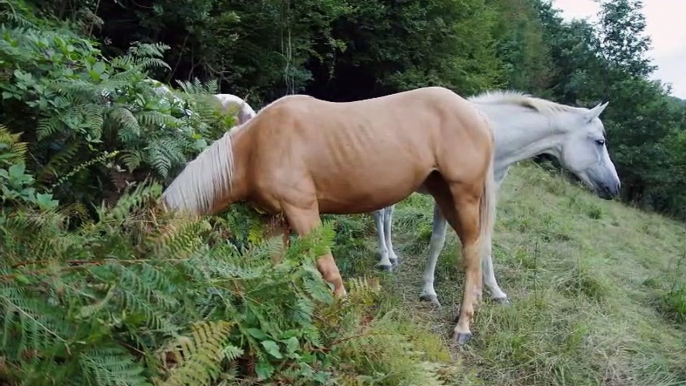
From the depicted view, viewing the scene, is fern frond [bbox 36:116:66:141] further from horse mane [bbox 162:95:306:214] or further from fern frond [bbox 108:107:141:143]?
horse mane [bbox 162:95:306:214]

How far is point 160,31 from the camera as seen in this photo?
6.33 m

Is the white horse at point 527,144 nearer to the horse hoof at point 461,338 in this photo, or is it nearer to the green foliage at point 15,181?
the horse hoof at point 461,338

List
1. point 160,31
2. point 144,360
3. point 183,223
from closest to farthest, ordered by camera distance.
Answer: point 144,360 → point 183,223 → point 160,31

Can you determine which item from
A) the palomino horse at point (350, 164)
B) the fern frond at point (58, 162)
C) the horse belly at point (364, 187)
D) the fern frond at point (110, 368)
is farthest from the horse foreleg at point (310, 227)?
the fern frond at point (110, 368)

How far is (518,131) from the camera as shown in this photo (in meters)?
4.12

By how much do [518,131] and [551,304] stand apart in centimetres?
125

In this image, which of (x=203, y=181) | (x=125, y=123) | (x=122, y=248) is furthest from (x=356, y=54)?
(x=122, y=248)

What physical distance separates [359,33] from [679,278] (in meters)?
6.35

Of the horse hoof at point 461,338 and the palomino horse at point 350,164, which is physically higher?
the palomino horse at point 350,164

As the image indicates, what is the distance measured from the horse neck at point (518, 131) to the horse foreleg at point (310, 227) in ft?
5.90

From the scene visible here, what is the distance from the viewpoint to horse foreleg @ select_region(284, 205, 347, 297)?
2814 millimetres

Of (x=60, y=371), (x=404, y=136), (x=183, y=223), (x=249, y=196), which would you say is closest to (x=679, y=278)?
(x=404, y=136)

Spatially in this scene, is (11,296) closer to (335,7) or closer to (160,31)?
(160,31)

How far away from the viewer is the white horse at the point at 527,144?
395 centimetres
